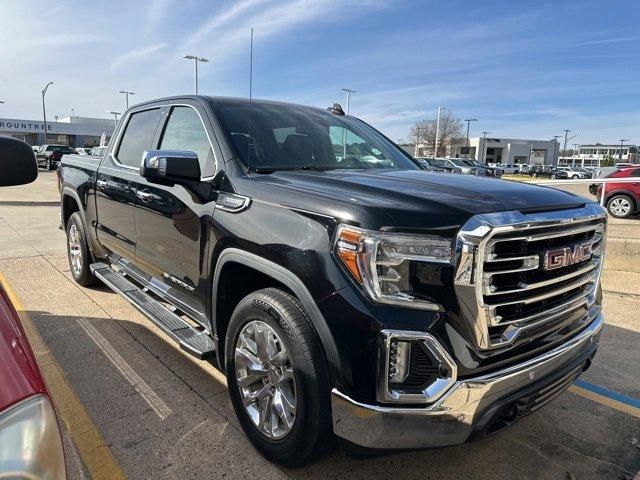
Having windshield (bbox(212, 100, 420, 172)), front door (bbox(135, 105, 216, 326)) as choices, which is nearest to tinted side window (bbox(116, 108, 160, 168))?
front door (bbox(135, 105, 216, 326))

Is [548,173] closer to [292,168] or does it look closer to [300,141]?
[300,141]

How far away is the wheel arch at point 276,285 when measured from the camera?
2.12 meters

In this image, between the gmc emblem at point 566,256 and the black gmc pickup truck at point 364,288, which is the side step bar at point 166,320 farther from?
the gmc emblem at point 566,256

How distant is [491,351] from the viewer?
2086 mm

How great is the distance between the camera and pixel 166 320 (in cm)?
346

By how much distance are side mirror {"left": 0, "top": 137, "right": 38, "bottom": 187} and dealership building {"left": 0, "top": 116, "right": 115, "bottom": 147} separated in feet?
228

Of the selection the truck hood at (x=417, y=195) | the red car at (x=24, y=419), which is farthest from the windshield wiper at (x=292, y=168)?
the red car at (x=24, y=419)

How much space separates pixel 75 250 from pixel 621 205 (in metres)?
13.5

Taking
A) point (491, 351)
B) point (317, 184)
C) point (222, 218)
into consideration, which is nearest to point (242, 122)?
point (222, 218)

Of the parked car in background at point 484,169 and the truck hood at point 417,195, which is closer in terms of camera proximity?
the truck hood at point 417,195

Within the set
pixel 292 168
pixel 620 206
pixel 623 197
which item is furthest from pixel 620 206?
pixel 292 168

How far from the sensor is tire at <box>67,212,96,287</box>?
5.41 m

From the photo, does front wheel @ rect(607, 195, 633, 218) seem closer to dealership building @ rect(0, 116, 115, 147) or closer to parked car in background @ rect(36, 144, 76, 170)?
parked car in background @ rect(36, 144, 76, 170)

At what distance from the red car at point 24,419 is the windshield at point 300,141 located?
1.94 meters
